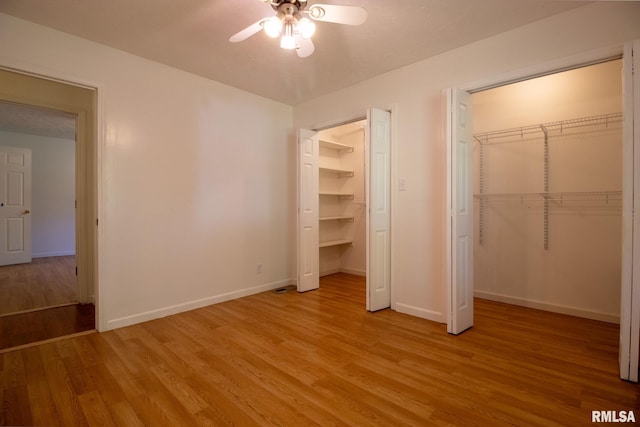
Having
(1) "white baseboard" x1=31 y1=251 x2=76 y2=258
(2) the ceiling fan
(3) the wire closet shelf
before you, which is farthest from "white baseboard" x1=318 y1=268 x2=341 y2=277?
(1) "white baseboard" x1=31 y1=251 x2=76 y2=258

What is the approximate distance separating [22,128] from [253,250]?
5779mm

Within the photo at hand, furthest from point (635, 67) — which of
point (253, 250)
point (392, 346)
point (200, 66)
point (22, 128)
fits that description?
point (22, 128)

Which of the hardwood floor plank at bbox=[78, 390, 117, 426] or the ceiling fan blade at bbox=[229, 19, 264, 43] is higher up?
the ceiling fan blade at bbox=[229, 19, 264, 43]

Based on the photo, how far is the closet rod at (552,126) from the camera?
9.59 ft

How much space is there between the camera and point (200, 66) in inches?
125

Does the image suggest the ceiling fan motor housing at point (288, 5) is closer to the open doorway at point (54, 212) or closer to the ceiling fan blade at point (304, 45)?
the ceiling fan blade at point (304, 45)

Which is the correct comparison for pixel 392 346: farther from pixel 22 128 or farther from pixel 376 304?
pixel 22 128

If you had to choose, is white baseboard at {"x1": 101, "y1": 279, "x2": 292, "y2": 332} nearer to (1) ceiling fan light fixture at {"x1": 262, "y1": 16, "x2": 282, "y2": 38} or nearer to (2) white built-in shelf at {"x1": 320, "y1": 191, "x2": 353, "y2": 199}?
(2) white built-in shelf at {"x1": 320, "y1": 191, "x2": 353, "y2": 199}

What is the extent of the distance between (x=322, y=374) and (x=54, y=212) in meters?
7.89

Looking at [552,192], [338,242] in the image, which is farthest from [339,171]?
[552,192]

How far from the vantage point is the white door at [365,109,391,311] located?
324 cm

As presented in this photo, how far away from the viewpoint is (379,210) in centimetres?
330

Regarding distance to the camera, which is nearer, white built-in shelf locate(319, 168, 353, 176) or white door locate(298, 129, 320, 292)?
white door locate(298, 129, 320, 292)

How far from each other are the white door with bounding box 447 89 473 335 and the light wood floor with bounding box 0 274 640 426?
24cm
